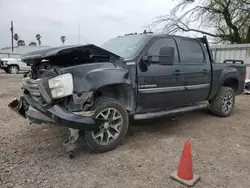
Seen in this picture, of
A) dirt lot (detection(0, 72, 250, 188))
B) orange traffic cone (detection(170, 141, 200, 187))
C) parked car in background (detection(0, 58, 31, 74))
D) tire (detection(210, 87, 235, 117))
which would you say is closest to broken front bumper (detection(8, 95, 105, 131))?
dirt lot (detection(0, 72, 250, 188))

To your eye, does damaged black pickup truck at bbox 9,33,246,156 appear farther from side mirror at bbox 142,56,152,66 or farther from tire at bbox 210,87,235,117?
tire at bbox 210,87,235,117

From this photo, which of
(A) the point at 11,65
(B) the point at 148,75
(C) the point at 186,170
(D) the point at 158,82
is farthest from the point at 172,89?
(A) the point at 11,65

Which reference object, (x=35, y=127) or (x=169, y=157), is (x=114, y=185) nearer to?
(x=169, y=157)

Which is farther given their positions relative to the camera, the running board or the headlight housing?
the running board

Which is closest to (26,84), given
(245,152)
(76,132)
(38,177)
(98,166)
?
(76,132)

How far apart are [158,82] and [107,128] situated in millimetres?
1228

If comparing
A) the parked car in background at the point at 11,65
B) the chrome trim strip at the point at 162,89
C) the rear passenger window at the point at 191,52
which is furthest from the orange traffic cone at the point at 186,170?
the parked car in background at the point at 11,65

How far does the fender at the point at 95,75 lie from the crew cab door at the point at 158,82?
384mm

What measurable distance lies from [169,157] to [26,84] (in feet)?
7.72

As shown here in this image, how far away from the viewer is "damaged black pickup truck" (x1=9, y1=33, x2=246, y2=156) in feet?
9.30

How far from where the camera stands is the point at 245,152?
136 inches

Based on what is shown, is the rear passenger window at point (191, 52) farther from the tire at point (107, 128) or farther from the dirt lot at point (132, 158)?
the tire at point (107, 128)

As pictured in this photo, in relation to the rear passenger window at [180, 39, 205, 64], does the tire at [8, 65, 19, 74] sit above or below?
below

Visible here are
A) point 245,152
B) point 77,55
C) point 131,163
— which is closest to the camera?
point 131,163
